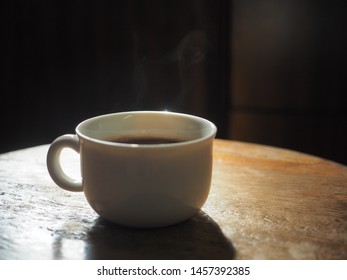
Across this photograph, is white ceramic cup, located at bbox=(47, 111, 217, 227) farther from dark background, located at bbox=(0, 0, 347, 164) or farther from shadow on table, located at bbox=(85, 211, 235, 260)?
dark background, located at bbox=(0, 0, 347, 164)

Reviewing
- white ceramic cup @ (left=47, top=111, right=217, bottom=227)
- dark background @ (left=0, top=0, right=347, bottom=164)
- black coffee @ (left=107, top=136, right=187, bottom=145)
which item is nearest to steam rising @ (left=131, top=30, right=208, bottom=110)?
dark background @ (left=0, top=0, right=347, bottom=164)

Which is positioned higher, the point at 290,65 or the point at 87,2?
the point at 87,2

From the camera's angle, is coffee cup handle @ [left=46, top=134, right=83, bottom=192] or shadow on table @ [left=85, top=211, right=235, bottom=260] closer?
shadow on table @ [left=85, top=211, right=235, bottom=260]

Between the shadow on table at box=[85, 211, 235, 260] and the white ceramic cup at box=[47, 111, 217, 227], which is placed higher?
the white ceramic cup at box=[47, 111, 217, 227]

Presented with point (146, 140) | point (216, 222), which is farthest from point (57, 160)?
point (216, 222)

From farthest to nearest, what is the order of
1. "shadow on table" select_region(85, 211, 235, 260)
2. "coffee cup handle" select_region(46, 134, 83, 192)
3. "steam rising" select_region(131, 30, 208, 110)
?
"steam rising" select_region(131, 30, 208, 110), "coffee cup handle" select_region(46, 134, 83, 192), "shadow on table" select_region(85, 211, 235, 260)

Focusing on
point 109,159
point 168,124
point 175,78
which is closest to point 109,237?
point 109,159

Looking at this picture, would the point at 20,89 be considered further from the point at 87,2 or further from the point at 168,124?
the point at 168,124
